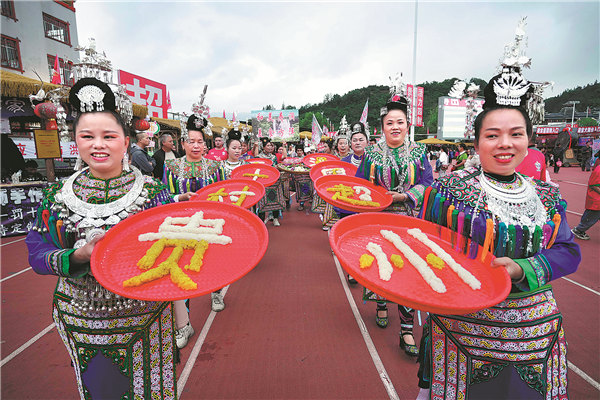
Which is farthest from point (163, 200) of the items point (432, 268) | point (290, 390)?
point (290, 390)

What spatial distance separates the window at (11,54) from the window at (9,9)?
99 cm

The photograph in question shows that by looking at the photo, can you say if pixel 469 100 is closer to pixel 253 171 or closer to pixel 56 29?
pixel 253 171

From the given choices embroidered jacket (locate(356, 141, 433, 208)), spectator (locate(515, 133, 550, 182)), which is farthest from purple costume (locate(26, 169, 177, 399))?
spectator (locate(515, 133, 550, 182))

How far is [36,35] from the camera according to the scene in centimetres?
1365

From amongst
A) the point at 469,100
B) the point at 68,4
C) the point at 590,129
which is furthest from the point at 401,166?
the point at 590,129

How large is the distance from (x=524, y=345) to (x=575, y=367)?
203 centimetres

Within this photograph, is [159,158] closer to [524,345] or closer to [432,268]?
[432,268]

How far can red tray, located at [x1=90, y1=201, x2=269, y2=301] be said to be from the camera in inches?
45.5

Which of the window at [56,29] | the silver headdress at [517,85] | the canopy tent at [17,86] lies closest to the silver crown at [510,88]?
the silver headdress at [517,85]

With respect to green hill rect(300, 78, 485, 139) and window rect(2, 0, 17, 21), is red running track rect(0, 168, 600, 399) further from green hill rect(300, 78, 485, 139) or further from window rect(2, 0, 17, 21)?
green hill rect(300, 78, 485, 139)

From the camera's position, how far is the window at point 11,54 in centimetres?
1212

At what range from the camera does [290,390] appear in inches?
89.5

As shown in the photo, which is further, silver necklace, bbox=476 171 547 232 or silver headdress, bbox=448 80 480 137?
silver headdress, bbox=448 80 480 137

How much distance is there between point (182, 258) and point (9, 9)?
18.8 m
